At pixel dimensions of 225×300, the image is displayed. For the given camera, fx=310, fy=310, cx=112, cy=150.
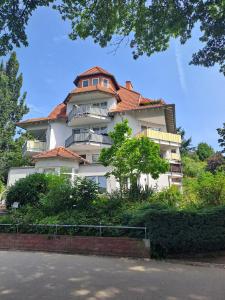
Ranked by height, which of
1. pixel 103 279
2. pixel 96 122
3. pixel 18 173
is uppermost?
pixel 96 122

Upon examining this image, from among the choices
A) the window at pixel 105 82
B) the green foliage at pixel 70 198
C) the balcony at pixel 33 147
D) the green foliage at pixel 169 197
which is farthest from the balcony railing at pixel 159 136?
the green foliage at pixel 70 198

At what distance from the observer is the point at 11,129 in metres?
34.9

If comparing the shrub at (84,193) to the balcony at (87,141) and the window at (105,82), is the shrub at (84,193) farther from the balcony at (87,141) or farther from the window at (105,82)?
the window at (105,82)

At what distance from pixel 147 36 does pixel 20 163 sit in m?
23.7

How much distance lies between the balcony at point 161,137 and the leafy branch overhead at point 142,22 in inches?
737

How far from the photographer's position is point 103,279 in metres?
7.42

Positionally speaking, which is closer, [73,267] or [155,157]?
[73,267]

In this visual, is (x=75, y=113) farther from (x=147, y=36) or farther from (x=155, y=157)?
(x=147, y=36)

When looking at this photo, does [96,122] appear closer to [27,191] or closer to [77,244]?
[27,191]

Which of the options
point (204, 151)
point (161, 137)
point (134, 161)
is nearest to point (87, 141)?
point (161, 137)

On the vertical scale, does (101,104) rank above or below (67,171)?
above

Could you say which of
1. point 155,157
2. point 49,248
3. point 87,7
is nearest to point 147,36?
point 87,7

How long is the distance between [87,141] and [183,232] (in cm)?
1935

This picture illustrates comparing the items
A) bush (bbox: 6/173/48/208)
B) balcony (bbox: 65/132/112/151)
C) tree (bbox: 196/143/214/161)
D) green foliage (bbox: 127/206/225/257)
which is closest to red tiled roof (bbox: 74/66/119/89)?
balcony (bbox: 65/132/112/151)
